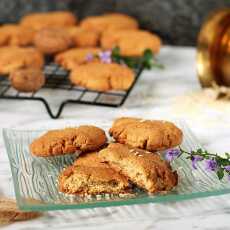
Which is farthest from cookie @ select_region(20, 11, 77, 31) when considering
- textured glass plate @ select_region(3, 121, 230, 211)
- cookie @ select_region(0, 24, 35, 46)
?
textured glass plate @ select_region(3, 121, 230, 211)

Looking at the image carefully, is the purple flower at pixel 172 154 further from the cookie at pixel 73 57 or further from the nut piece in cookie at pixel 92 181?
the cookie at pixel 73 57

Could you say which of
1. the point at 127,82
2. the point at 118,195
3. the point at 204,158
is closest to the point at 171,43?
the point at 127,82

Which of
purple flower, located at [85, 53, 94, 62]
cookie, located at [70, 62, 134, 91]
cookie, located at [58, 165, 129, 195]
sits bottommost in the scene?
A: purple flower, located at [85, 53, 94, 62]

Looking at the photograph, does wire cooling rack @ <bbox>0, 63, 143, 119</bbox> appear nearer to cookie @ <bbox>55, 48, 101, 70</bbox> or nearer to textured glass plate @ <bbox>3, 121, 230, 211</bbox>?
cookie @ <bbox>55, 48, 101, 70</bbox>

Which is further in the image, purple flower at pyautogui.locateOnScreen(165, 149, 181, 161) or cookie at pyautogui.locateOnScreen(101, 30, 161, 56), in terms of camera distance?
cookie at pyautogui.locateOnScreen(101, 30, 161, 56)

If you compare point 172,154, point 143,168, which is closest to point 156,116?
point 172,154

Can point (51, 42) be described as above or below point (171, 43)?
above

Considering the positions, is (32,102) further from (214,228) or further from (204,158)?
(214,228)
